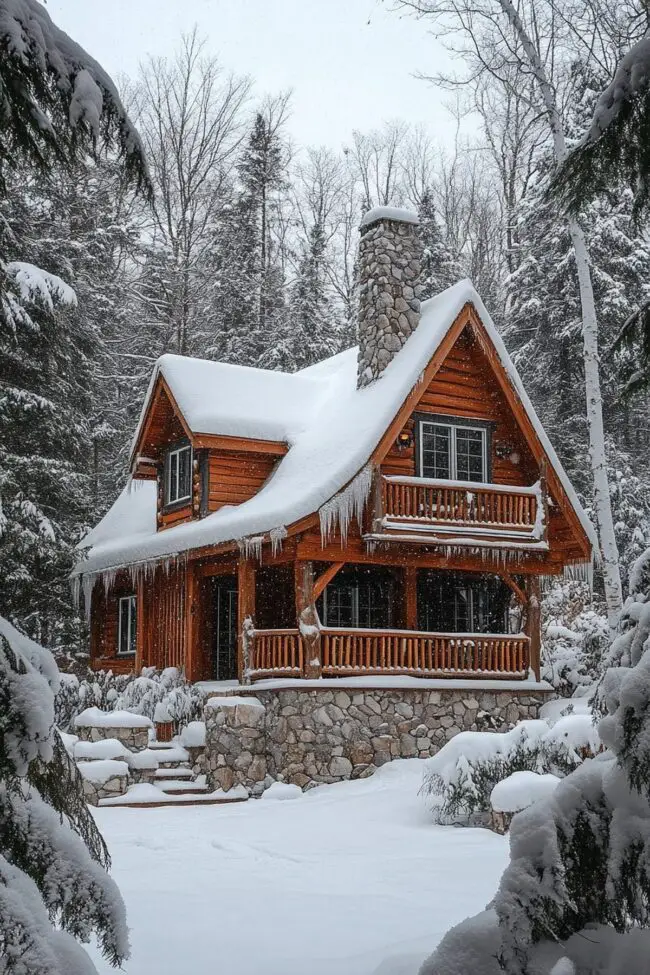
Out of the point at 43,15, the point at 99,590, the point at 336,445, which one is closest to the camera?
the point at 43,15

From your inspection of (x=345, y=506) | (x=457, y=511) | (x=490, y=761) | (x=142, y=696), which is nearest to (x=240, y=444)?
(x=345, y=506)

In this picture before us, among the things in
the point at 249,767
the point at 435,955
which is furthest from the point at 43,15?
the point at 249,767

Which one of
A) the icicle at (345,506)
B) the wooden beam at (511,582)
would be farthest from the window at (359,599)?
the icicle at (345,506)

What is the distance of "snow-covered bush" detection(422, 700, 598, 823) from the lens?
10672 millimetres

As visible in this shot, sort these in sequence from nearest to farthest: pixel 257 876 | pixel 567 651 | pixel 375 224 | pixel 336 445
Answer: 1. pixel 257 876
2. pixel 336 445
3. pixel 375 224
4. pixel 567 651

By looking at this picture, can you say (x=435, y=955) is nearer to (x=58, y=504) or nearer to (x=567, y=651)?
(x=567, y=651)

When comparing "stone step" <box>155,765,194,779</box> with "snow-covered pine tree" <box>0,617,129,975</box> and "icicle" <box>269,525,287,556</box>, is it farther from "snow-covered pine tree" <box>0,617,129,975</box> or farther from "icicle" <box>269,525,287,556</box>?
"snow-covered pine tree" <box>0,617,129,975</box>

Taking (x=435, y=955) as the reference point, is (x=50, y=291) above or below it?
above

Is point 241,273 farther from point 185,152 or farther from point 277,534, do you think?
point 277,534

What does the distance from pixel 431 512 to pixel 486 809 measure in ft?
19.9

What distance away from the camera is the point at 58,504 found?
21.7m

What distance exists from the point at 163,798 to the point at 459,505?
6.18 m

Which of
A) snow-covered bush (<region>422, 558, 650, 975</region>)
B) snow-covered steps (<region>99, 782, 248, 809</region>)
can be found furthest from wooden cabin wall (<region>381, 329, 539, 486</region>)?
snow-covered bush (<region>422, 558, 650, 975</region>)

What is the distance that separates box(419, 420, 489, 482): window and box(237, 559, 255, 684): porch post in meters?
3.28
